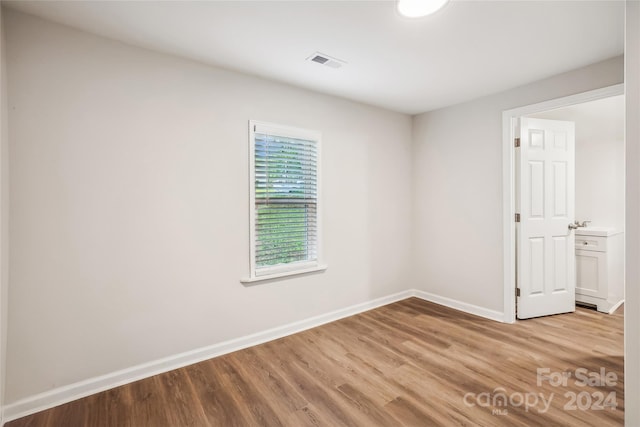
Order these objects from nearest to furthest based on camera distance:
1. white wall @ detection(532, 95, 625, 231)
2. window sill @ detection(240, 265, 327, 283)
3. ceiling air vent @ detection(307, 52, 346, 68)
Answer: ceiling air vent @ detection(307, 52, 346, 68), window sill @ detection(240, 265, 327, 283), white wall @ detection(532, 95, 625, 231)

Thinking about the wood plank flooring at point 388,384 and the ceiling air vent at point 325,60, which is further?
the ceiling air vent at point 325,60

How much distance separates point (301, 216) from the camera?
119 inches

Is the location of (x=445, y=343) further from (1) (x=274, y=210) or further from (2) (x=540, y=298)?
(1) (x=274, y=210)

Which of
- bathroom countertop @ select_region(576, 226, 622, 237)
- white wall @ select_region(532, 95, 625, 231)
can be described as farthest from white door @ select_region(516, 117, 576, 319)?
white wall @ select_region(532, 95, 625, 231)

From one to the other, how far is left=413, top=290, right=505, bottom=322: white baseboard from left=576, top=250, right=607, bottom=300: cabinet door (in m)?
1.36

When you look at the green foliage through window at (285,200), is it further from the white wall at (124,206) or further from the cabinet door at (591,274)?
the cabinet door at (591,274)

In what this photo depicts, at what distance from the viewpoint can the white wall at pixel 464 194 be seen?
3184mm

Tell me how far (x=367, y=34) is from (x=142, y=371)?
292 centimetres

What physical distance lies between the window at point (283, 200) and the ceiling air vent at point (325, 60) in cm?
69

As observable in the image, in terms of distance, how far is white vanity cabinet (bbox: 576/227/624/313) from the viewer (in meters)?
3.44

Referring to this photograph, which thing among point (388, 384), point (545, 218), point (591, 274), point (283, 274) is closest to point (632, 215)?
point (388, 384)

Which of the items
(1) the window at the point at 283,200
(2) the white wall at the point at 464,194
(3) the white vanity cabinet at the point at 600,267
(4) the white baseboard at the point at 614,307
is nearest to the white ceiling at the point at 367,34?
(2) the white wall at the point at 464,194

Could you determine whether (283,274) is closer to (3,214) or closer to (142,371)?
(142,371)

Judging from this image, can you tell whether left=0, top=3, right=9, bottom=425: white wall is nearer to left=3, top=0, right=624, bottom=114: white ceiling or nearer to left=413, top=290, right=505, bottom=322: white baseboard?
left=3, top=0, right=624, bottom=114: white ceiling
